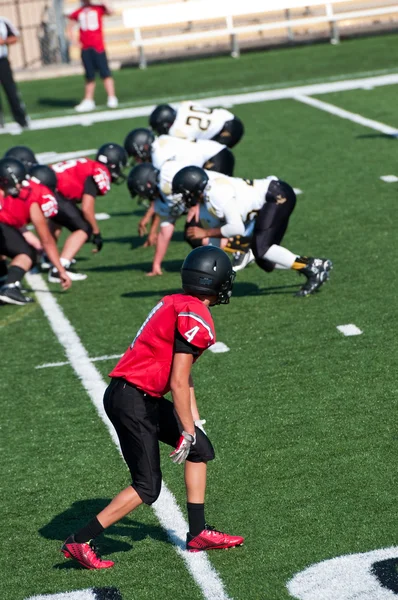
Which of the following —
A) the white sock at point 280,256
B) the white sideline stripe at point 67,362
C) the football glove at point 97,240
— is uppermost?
the white sock at point 280,256

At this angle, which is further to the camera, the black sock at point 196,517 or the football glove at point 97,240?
the football glove at point 97,240

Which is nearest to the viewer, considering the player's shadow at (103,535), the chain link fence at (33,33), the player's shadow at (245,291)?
the player's shadow at (103,535)

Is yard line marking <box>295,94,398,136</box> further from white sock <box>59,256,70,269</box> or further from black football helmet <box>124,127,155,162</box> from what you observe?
white sock <box>59,256,70,269</box>

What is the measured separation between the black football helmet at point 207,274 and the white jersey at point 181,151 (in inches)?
191

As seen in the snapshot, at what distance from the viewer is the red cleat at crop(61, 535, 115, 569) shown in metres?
5.13

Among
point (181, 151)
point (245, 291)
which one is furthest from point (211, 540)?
point (181, 151)

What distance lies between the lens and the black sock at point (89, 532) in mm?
5090

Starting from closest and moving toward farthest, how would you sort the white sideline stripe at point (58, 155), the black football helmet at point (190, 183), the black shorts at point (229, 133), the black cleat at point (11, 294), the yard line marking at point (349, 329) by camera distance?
1. the yard line marking at point (349, 329)
2. the black football helmet at point (190, 183)
3. the black cleat at point (11, 294)
4. the black shorts at point (229, 133)
5. the white sideline stripe at point (58, 155)

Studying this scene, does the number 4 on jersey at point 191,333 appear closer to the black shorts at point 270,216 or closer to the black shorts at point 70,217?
the black shorts at point 270,216

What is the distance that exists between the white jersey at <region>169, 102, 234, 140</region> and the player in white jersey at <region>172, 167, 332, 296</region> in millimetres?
2472

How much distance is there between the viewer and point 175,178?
8.57m

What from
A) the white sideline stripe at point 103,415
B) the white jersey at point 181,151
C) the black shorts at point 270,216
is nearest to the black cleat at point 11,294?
the white sideline stripe at point 103,415

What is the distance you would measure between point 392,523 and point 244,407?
1802 millimetres

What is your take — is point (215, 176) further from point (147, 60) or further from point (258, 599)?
point (147, 60)
